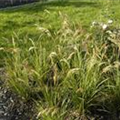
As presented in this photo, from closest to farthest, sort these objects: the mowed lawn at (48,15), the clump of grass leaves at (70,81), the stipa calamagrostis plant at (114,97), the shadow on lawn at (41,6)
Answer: the clump of grass leaves at (70,81)
the stipa calamagrostis plant at (114,97)
the mowed lawn at (48,15)
the shadow on lawn at (41,6)

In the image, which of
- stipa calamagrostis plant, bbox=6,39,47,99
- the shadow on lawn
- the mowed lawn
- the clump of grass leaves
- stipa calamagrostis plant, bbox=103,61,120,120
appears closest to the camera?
the clump of grass leaves

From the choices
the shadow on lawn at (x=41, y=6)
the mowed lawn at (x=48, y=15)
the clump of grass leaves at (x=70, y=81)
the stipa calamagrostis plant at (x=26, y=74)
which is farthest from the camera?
the shadow on lawn at (x=41, y=6)

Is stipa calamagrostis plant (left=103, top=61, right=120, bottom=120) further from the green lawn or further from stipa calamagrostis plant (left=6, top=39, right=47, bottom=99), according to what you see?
stipa calamagrostis plant (left=6, top=39, right=47, bottom=99)

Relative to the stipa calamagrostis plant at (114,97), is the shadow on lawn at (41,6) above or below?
above

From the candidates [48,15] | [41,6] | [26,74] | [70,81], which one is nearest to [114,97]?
[70,81]

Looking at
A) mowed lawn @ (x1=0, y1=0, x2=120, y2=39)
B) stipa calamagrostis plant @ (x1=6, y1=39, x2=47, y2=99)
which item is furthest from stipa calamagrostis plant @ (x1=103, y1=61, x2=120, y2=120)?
mowed lawn @ (x1=0, y1=0, x2=120, y2=39)

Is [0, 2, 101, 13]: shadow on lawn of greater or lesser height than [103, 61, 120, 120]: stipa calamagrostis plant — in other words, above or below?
above

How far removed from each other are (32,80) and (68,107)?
2.72ft

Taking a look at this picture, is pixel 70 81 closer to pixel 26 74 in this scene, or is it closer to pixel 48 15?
pixel 26 74

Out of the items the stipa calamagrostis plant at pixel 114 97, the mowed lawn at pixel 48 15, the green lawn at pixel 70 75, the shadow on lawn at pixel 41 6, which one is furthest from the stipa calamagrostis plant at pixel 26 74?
the shadow on lawn at pixel 41 6

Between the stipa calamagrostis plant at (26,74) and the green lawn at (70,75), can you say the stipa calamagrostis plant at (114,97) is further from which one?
the stipa calamagrostis plant at (26,74)

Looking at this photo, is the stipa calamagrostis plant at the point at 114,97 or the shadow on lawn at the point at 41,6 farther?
the shadow on lawn at the point at 41,6

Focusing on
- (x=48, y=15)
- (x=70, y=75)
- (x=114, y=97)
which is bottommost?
(x=114, y=97)

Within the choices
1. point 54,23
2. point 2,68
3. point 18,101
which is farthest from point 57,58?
point 54,23
